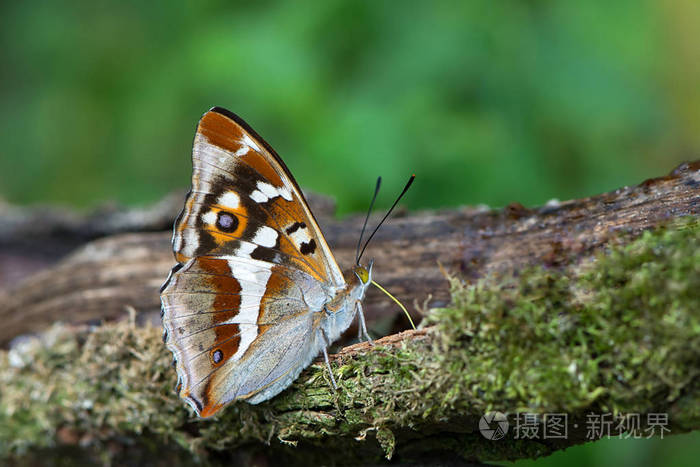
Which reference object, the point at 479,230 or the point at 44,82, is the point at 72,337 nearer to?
the point at 479,230

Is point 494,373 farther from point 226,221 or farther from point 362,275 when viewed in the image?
point 226,221

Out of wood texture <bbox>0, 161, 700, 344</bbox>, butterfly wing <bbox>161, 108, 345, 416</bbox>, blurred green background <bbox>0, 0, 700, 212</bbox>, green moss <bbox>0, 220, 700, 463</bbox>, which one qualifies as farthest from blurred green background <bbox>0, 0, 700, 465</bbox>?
green moss <bbox>0, 220, 700, 463</bbox>

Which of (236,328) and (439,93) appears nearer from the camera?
(236,328)

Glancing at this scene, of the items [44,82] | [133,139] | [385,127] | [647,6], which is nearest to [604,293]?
[385,127]

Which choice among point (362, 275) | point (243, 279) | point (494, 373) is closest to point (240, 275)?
point (243, 279)

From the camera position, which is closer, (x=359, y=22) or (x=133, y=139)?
(x=359, y=22)

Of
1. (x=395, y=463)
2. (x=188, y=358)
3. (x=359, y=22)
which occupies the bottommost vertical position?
(x=395, y=463)
